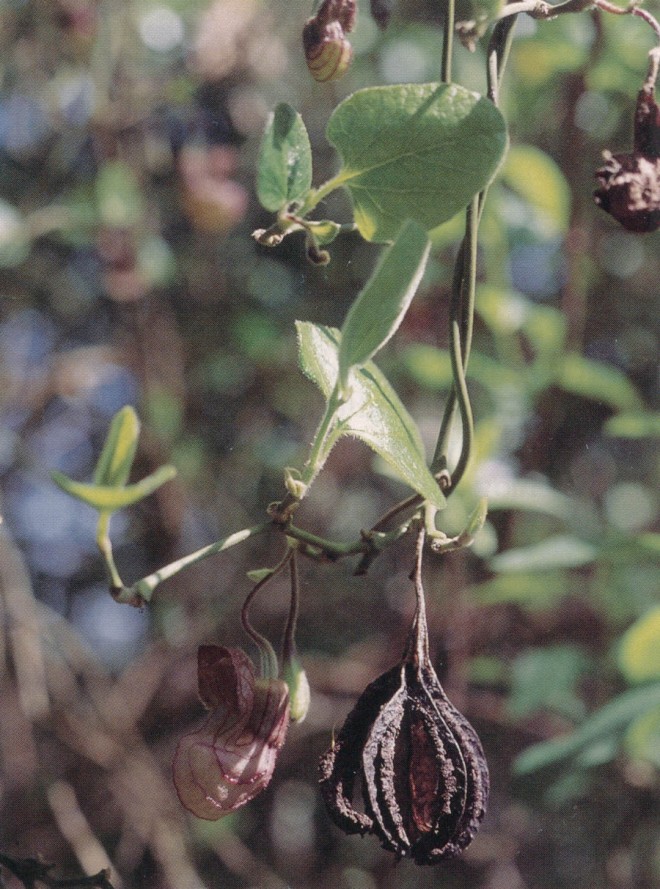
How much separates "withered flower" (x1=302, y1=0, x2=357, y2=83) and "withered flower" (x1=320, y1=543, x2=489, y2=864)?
30 centimetres

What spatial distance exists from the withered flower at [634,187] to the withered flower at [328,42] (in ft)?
0.54

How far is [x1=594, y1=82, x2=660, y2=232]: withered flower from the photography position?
593mm

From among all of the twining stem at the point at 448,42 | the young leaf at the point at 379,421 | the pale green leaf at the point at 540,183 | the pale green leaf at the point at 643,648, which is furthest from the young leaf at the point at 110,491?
the pale green leaf at the point at 540,183

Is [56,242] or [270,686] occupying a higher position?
[270,686]

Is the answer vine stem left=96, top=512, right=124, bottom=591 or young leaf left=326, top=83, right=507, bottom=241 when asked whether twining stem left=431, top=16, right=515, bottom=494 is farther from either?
vine stem left=96, top=512, right=124, bottom=591

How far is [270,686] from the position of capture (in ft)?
1.80

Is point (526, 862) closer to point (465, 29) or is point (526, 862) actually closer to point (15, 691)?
point (15, 691)

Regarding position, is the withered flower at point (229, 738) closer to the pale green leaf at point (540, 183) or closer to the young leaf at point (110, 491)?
the young leaf at point (110, 491)

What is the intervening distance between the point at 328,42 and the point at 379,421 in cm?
24

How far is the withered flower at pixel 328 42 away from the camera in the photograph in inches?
24.3

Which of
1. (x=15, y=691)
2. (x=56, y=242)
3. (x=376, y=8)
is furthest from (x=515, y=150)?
(x=15, y=691)

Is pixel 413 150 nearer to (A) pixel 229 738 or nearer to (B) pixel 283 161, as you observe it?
(B) pixel 283 161

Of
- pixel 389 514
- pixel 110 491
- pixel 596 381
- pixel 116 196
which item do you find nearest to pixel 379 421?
pixel 389 514

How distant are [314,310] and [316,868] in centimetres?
101
